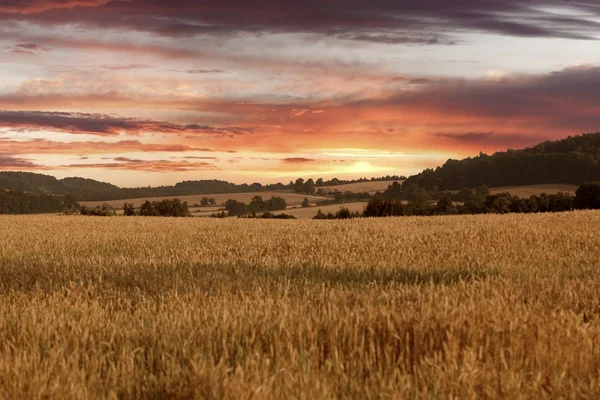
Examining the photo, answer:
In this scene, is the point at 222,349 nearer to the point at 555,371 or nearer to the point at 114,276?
the point at 555,371

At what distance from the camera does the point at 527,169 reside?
10250 centimetres

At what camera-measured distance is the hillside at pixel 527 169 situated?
97562 millimetres

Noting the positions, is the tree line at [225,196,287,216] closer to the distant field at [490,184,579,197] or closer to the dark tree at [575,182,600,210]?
the distant field at [490,184,579,197]

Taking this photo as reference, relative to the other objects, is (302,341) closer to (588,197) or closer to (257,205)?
(588,197)

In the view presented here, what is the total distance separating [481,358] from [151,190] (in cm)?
13506

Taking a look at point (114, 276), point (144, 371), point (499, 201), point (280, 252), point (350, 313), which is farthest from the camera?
point (499, 201)

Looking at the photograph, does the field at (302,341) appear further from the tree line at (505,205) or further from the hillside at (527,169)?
the hillside at (527,169)

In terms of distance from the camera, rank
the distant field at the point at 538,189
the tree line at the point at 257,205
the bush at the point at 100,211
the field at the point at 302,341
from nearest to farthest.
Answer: the field at the point at 302,341, the bush at the point at 100,211, the tree line at the point at 257,205, the distant field at the point at 538,189

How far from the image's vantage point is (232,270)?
9.57 meters

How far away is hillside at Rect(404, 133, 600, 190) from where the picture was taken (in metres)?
97.6

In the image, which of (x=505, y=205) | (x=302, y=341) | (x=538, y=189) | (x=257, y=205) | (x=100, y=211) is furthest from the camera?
(x=538, y=189)

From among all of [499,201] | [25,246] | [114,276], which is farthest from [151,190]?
[114,276]

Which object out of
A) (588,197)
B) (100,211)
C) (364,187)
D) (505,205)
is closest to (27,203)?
(100,211)

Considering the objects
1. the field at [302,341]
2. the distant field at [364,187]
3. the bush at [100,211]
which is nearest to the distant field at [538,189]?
the distant field at [364,187]
